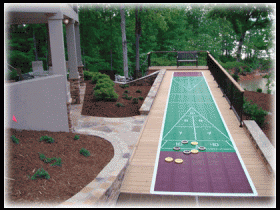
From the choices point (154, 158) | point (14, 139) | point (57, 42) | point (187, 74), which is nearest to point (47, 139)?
point (14, 139)

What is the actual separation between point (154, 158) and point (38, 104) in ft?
9.65

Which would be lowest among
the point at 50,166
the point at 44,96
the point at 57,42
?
the point at 50,166

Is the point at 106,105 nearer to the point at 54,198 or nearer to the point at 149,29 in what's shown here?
the point at 54,198

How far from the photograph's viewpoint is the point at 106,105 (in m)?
10.9

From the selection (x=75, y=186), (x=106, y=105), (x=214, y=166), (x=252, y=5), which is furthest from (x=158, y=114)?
(x=252, y=5)

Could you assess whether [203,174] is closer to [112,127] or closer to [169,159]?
[169,159]

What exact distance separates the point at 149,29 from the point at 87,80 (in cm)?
1800

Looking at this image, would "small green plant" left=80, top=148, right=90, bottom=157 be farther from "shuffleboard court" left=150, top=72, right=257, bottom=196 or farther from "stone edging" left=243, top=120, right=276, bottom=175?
"stone edging" left=243, top=120, right=276, bottom=175

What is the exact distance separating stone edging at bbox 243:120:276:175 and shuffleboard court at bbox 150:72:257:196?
51 cm

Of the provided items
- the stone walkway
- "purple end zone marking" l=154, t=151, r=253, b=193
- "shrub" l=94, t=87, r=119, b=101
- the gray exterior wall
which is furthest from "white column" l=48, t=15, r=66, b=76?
"purple end zone marking" l=154, t=151, r=253, b=193

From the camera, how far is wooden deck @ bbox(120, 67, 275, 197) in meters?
5.50

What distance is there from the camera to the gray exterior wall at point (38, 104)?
18.6 ft

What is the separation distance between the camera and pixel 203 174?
232 inches

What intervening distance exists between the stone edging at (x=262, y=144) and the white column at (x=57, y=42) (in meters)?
5.64
